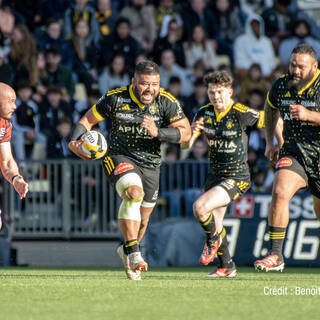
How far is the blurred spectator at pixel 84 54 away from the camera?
17.2m

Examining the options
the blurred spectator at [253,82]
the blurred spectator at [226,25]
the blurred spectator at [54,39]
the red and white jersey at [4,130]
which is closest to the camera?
the red and white jersey at [4,130]

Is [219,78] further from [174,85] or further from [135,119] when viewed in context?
[174,85]

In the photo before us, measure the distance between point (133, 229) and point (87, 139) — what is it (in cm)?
109

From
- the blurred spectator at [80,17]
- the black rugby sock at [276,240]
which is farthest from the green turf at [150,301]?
the blurred spectator at [80,17]

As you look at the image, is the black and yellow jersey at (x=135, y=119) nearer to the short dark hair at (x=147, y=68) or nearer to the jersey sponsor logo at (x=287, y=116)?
the short dark hair at (x=147, y=68)

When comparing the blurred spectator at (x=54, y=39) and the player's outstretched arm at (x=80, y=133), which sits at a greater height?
the blurred spectator at (x=54, y=39)

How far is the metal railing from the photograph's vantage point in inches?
578

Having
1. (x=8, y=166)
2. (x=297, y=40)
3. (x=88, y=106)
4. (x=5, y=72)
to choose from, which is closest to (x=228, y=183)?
(x=8, y=166)

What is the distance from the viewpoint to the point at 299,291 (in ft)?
26.0

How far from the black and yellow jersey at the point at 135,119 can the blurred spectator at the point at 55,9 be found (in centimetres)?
851

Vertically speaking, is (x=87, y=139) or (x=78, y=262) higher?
(x=87, y=139)

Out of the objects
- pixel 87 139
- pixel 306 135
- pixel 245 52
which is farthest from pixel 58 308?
pixel 245 52

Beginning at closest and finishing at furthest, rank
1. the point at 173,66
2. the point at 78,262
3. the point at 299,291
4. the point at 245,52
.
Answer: the point at 299,291, the point at 78,262, the point at 173,66, the point at 245,52

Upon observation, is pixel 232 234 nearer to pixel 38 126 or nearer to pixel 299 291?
pixel 38 126
